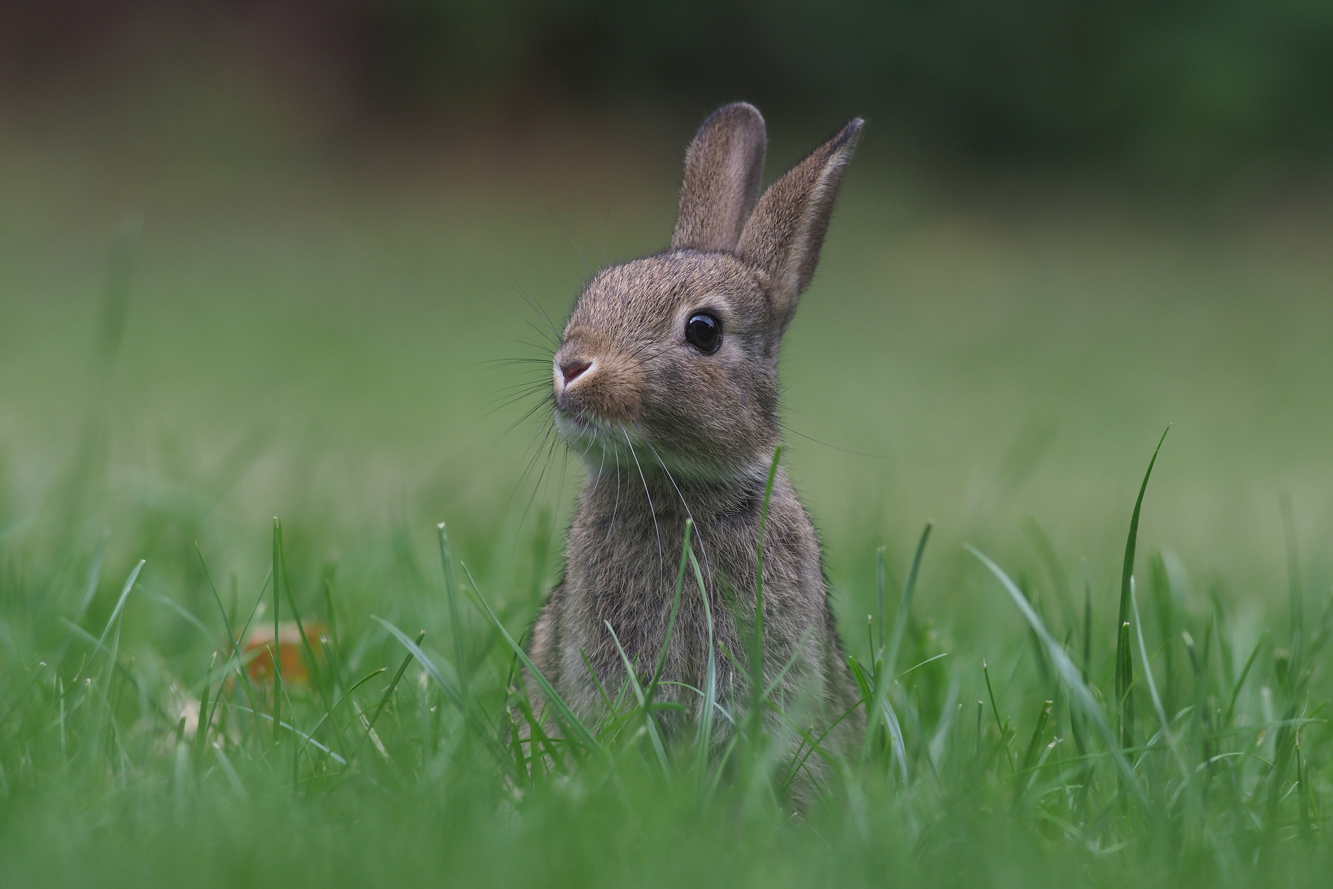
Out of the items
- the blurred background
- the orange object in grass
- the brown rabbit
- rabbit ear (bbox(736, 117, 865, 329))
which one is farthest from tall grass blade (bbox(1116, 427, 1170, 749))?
the orange object in grass

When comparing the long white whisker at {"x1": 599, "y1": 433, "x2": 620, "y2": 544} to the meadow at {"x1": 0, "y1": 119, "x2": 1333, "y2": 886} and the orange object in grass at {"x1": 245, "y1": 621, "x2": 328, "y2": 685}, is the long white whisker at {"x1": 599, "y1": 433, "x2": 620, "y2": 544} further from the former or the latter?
the orange object in grass at {"x1": 245, "y1": 621, "x2": 328, "y2": 685}

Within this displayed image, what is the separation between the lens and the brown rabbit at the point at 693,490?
284 cm

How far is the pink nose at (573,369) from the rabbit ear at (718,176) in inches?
33.8

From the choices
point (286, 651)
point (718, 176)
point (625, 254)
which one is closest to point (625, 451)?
point (718, 176)

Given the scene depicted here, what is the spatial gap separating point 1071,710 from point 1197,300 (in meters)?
12.0

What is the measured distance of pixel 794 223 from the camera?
11.0 feet

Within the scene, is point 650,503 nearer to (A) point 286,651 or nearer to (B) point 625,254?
(A) point 286,651

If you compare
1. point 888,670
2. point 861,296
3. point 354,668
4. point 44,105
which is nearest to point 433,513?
point 354,668

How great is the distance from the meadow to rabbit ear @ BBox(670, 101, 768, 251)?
0.58 metres

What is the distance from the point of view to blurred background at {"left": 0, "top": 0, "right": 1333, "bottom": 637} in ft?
19.0

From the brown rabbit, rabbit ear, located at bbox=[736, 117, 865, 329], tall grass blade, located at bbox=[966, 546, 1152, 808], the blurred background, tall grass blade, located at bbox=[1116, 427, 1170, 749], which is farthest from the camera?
the blurred background

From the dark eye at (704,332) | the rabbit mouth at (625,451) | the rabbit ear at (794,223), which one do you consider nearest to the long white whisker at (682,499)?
the rabbit mouth at (625,451)

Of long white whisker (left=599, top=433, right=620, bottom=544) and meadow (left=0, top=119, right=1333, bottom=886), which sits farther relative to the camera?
long white whisker (left=599, top=433, right=620, bottom=544)

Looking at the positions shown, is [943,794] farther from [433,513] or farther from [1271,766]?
[433,513]
